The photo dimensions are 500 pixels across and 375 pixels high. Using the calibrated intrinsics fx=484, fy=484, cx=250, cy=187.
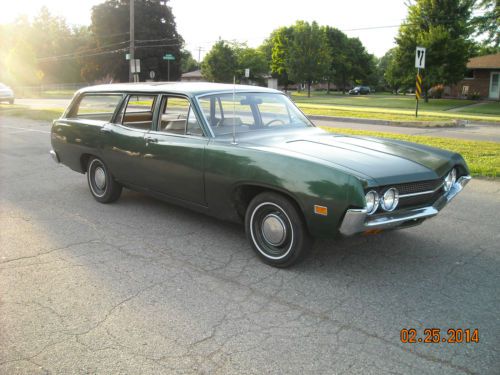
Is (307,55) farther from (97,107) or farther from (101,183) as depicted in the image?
(101,183)

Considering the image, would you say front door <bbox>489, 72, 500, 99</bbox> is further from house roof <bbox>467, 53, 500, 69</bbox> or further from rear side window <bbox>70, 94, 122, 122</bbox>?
rear side window <bbox>70, 94, 122, 122</bbox>

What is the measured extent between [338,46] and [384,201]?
240 ft

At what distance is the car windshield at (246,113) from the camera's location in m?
4.92

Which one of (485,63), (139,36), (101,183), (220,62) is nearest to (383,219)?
(101,183)

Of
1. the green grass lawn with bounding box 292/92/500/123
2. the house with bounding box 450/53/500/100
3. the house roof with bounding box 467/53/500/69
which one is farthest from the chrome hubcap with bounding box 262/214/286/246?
the house roof with bounding box 467/53/500/69

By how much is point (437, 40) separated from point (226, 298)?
112 feet

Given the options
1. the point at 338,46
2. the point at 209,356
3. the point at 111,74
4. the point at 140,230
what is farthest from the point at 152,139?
the point at 338,46

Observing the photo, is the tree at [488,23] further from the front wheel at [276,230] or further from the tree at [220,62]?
the front wheel at [276,230]

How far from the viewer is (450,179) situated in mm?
4570

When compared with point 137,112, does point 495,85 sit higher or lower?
higher

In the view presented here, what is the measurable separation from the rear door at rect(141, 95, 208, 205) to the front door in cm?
3967

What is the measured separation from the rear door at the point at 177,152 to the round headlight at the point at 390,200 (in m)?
1.74

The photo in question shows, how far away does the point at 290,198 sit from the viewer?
4051 mm

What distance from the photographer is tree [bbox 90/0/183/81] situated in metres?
59.1
